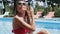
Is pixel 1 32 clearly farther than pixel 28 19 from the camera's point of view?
Yes

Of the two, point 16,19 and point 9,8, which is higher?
point 16,19

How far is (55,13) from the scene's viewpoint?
44.0 feet

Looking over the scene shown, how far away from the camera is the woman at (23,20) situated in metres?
2.77

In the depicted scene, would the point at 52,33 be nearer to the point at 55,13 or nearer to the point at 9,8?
the point at 55,13

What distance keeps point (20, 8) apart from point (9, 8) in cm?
1510

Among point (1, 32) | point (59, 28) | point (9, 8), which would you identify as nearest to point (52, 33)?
point (59, 28)

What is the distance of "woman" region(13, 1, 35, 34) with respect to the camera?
277 centimetres

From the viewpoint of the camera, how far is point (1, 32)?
30.0 feet

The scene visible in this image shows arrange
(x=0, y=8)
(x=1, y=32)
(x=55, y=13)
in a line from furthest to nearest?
1. (x=0, y=8)
2. (x=55, y=13)
3. (x=1, y=32)

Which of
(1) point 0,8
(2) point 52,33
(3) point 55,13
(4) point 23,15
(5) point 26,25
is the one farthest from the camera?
(1) point 0,8

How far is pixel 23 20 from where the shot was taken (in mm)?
2824

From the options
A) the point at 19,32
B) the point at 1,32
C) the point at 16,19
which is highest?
the point at 16,19

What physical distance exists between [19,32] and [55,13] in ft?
34.8

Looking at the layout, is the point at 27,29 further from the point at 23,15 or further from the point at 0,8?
the point at 0,8
